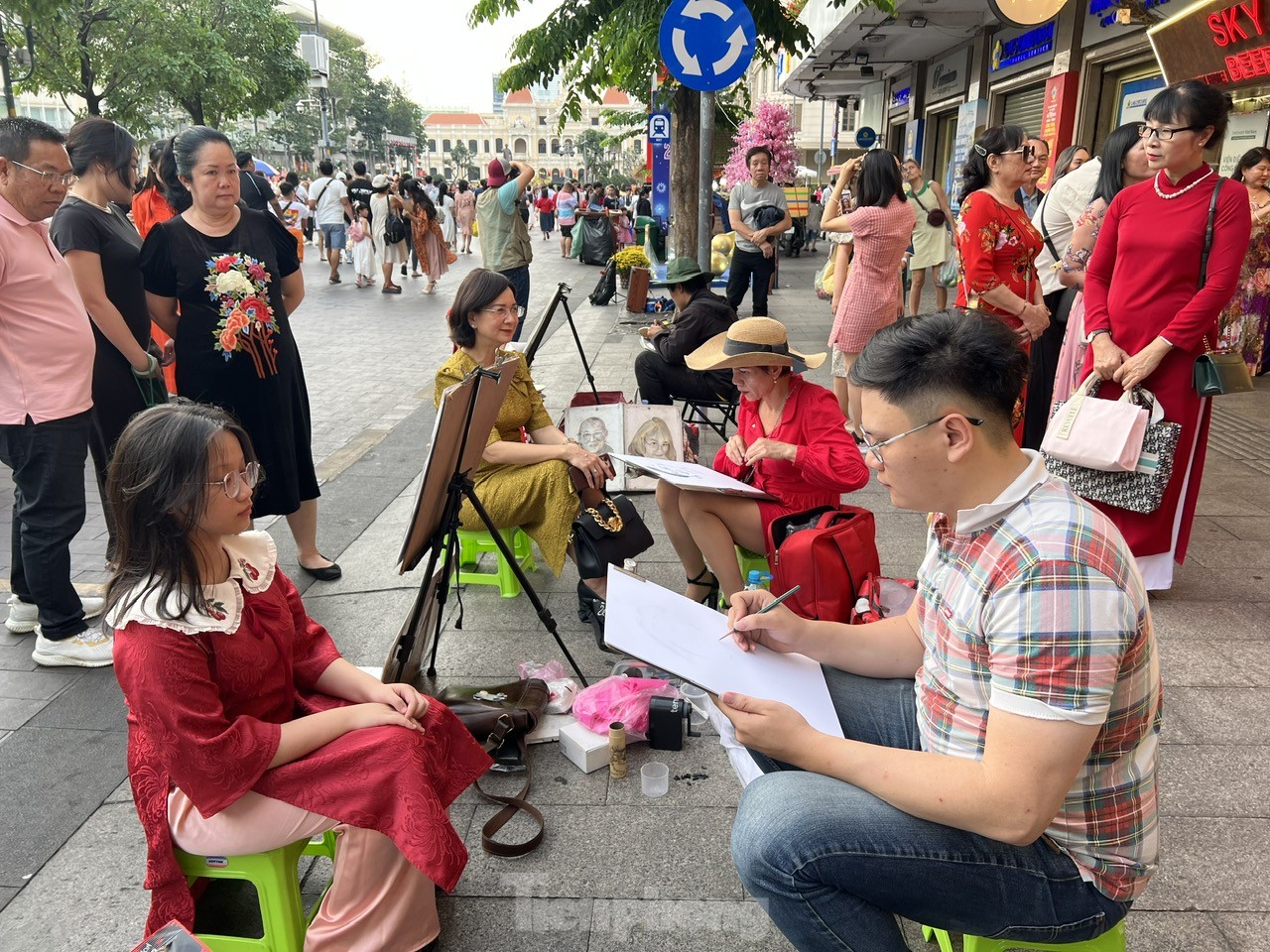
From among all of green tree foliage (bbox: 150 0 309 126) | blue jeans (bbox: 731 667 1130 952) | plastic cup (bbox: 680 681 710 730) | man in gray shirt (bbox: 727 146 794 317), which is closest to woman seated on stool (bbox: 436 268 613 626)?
plastic cup (bbox: 680 681 710 730)

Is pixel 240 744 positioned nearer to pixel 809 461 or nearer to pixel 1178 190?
pixel 809 461

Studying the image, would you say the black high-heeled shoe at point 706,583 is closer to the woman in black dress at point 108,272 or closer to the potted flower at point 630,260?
the woman in black dress at point 108,272

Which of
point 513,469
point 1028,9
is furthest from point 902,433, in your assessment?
point 1028,9

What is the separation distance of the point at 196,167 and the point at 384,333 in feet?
25.1

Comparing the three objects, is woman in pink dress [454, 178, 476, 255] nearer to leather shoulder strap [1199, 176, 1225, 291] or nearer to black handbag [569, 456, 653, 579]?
black handbag [569, 456, 653, 579]

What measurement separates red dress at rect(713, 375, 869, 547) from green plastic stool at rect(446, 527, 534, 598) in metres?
1.11

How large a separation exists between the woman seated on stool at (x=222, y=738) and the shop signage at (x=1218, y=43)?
8201 millimetres

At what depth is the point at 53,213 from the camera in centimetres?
335

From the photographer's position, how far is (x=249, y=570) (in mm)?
2025

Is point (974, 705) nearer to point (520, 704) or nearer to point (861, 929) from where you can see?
point (861, 929)

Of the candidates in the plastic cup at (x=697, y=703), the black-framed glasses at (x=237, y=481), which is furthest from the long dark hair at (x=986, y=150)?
the black-framed glasses at (x=237, y=481)

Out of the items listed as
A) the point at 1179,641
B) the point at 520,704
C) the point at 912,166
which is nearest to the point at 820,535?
the point at 520,704

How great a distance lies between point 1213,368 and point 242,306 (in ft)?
12.4

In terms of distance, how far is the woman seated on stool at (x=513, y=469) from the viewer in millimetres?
3621
